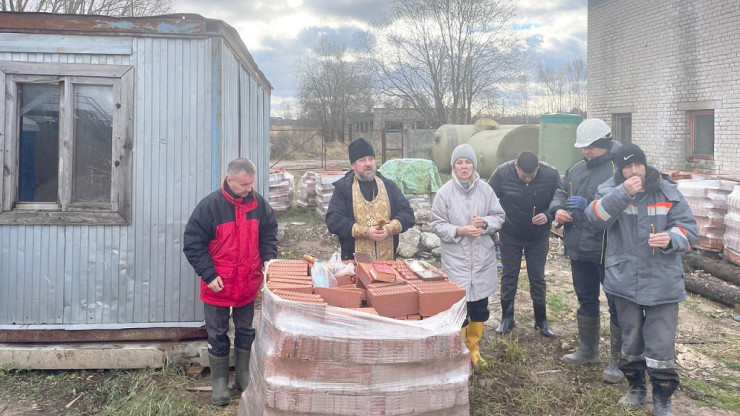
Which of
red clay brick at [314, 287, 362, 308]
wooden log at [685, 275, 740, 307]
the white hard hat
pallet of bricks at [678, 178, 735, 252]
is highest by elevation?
the white hard hat

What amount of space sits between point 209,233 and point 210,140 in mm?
1008

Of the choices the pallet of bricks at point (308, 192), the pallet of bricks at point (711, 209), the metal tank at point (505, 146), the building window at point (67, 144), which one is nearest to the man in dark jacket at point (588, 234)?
the building window at point (67, 144)

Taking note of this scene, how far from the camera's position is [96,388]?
4.06m

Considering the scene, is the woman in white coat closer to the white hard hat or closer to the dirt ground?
the dirt ground

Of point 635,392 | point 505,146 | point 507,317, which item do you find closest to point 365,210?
point 507,317

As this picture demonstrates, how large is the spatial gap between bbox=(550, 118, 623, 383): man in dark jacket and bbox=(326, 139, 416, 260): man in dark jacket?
53.0 inches

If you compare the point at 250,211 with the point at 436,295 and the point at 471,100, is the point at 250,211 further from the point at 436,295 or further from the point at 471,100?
the point at 471,100

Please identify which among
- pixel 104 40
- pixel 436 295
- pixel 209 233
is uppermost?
pixel 104 40

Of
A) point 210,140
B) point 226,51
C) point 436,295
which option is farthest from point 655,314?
point 226,51

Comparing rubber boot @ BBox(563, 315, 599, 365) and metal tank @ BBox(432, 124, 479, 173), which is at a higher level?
metal tank @ BBox(432, 124, 479, 173)

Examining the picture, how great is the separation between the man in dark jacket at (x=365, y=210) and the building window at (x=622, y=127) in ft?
39.8

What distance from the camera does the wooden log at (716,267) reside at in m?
6.76

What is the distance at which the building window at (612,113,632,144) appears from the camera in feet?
47.8

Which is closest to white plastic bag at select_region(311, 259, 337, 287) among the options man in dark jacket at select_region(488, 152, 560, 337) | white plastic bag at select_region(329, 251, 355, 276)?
white plastic bag at select_region(329, 251, 355, 276)
